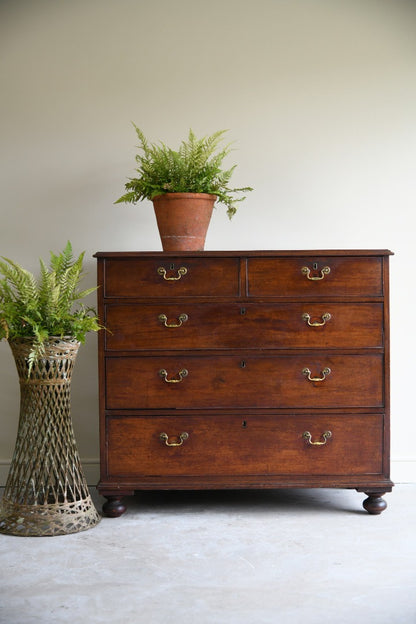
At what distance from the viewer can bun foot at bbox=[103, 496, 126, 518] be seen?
9.24 feet

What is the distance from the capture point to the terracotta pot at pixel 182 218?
9.45 ft

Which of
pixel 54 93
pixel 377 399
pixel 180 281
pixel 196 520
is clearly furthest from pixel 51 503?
pixel 54 93

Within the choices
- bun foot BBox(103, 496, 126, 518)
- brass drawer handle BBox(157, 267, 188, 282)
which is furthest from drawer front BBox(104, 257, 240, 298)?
bun foot BBox(103, 496, 126, 518)

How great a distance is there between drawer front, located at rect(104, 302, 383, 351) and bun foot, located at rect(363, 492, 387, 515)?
0.59 meters

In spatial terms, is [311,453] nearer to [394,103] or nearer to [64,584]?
[64,584]

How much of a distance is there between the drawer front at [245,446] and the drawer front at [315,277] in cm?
49

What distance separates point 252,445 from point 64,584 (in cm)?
95

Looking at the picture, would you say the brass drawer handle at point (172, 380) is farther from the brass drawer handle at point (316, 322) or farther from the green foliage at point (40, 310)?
the brass drawer handle at point (316, 322)

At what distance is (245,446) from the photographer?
9.24 ft

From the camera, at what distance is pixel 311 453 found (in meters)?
2.82

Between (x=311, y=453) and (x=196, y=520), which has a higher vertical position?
(x=311, y=453)

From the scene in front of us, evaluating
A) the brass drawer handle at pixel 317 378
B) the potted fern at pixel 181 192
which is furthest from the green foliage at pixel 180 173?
the brass drawer handle at pixel 317 378

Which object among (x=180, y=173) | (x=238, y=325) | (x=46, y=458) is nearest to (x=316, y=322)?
(x=238, y=325)

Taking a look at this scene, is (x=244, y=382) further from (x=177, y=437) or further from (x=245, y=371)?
(x=177, y=437)
